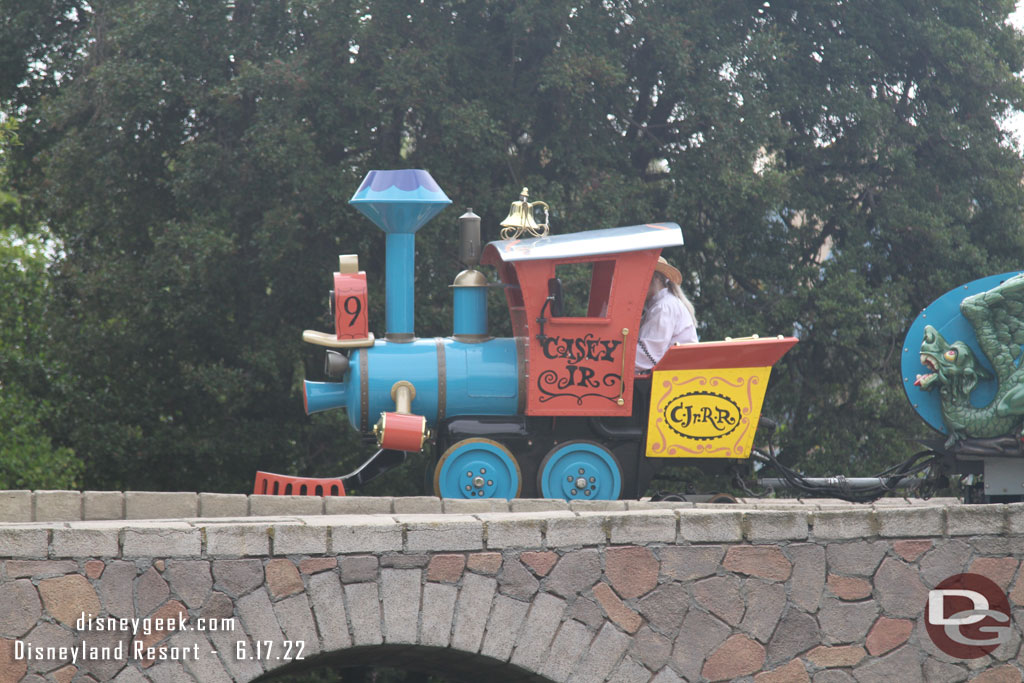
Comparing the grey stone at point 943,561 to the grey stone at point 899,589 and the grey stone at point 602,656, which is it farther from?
the grey stone at point 602,656

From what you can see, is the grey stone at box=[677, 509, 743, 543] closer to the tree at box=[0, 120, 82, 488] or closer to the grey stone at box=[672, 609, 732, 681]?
the grey stone at box=[672, 609, 732, 681]

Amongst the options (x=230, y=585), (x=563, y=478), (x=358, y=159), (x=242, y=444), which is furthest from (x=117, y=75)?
(x=230, y=585)

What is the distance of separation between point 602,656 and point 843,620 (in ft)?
4.56

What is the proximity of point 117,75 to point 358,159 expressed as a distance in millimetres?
2814

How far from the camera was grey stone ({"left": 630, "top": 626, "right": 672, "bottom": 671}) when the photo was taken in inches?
265

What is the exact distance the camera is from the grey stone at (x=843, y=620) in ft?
22.5

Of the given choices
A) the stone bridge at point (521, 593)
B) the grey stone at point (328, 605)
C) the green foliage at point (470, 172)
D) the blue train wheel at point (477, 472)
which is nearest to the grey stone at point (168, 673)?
the stone bridge at point (521, 593)

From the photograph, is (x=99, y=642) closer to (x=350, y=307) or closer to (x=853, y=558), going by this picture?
(x=350, y=307)

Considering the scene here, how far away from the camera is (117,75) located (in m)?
13.6

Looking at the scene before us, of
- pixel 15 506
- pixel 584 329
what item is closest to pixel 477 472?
pixel 584 329

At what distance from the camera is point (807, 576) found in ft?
22.6

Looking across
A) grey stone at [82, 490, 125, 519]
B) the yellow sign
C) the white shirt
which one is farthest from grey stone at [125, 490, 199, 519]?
the white shirt

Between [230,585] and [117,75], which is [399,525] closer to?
[230,585]

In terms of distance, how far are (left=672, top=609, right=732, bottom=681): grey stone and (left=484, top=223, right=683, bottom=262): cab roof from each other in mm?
2633
